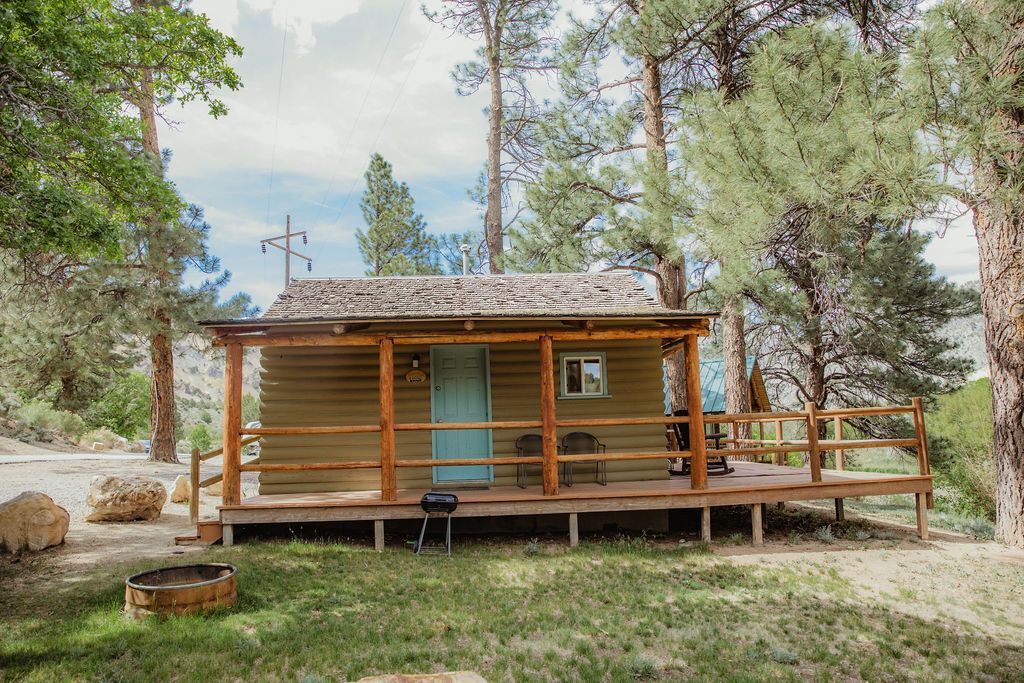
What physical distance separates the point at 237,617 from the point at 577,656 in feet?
9.32

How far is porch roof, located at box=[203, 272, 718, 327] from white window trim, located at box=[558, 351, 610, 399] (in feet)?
2.16

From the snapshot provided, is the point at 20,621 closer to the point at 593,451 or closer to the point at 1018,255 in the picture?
the point at 593,451

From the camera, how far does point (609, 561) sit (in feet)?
23.5

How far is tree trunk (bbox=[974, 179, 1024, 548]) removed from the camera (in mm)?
7617

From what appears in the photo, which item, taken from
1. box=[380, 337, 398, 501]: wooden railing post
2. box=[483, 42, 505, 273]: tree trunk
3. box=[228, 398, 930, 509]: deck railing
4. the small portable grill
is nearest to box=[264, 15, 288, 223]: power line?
box=[483, 42, 505, 273]: tree trunk

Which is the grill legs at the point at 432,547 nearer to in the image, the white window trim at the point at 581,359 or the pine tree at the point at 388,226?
the white window trim at the point at 581,359

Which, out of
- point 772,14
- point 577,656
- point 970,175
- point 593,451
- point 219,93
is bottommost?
point 577,656

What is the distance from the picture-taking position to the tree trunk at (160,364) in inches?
580

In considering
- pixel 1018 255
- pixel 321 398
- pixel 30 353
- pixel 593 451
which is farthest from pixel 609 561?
pixel 30 353

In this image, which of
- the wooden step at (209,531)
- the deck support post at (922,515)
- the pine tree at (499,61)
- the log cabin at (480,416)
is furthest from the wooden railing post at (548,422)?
the pine tree at (499,61)

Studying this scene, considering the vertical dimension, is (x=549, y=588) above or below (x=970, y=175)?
below

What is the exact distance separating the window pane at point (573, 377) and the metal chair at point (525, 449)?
0.85 metres

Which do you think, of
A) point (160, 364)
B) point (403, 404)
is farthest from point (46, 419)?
point (403, 404)

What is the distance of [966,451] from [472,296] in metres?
10.3
